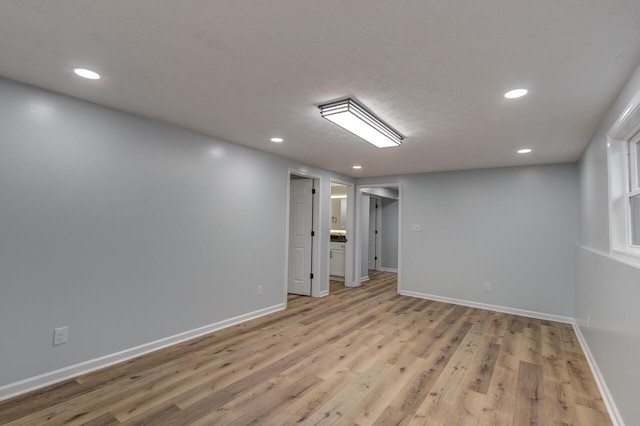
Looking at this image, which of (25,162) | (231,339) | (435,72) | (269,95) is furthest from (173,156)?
(435,72)

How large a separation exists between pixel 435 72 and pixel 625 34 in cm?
91

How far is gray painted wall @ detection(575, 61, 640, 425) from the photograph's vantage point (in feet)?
6.04

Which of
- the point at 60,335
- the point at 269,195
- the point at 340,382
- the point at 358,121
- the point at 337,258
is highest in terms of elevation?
the point at 358,121

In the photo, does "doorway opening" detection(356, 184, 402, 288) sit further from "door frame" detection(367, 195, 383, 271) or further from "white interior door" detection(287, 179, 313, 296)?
"white interior door" detection(287, 179, 313, 296)

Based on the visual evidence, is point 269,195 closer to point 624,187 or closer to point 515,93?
point 515,93

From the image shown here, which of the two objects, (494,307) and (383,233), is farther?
(383,233)

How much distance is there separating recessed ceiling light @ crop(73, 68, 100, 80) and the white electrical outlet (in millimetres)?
1979

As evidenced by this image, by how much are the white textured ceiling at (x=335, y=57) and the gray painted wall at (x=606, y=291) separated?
368 millimetres

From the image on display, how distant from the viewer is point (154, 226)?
3.12m

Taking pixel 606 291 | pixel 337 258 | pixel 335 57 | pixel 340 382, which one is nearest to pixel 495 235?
pixel 606 291

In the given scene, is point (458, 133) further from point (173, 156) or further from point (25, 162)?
point (25, 162)

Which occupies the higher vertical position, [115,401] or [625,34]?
[625,34]

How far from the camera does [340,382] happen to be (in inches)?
102

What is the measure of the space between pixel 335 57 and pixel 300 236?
4096 mm
